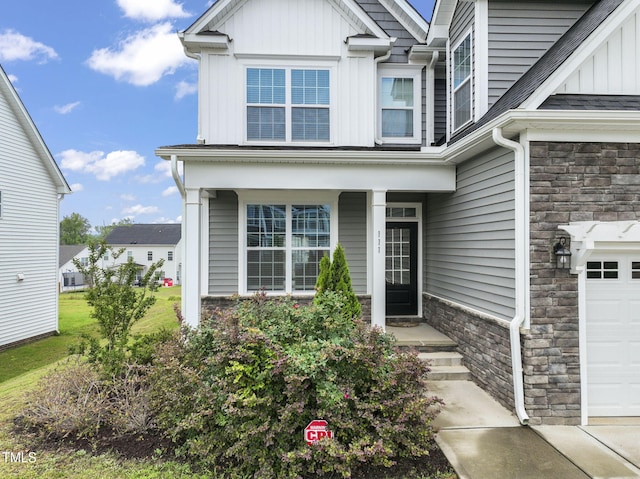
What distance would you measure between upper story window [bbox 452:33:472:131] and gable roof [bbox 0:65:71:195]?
11534mm

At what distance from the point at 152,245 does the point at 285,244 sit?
39306 mm

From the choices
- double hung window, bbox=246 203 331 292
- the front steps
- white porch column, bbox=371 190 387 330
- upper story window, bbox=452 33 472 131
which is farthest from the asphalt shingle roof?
double hung window, bbox=246 203 331 292

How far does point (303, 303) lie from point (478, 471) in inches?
178

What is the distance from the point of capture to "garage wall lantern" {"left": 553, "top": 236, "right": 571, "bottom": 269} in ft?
14.9

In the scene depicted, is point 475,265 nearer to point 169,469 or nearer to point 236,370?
point 236,370

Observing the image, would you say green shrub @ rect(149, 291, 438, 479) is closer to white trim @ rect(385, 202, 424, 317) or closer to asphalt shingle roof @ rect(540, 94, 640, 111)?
asphalt shingle roof @ rect(540, 94, 640, 111)

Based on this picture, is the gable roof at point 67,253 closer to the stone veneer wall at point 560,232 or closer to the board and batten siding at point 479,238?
the board and batten siding at point 479,238

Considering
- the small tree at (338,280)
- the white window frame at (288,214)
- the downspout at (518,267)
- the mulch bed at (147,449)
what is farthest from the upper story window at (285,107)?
the mulch bed at (147,449)

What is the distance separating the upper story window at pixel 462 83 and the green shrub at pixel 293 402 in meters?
4.82

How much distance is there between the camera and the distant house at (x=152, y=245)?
1630 inches

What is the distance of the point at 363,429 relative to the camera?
363cm

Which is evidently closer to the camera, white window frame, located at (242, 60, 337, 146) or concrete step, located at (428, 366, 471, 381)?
concrete step, located at (428, 366, 471, 381)

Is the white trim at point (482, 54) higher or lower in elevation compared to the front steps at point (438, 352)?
higher

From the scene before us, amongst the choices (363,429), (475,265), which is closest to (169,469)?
(363,429)
